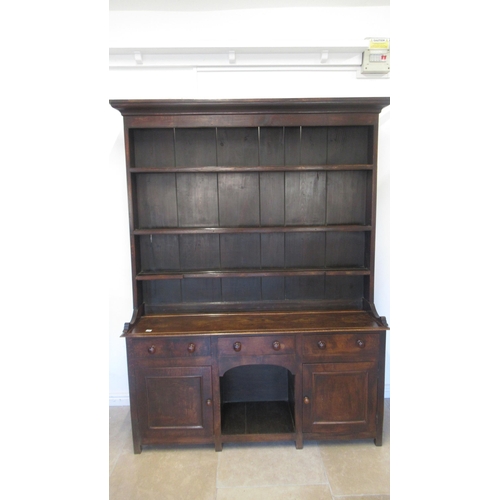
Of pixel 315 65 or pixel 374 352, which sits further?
pixel 315 65

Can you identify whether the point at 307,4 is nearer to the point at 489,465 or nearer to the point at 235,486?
the point at 489,465

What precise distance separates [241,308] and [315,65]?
1.87m

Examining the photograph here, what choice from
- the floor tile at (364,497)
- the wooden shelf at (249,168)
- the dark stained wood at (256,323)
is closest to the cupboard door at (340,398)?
the dark stained wood at (256,323)

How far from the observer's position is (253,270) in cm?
229

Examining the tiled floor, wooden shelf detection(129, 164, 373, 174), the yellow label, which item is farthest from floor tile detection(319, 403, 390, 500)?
the yellow label

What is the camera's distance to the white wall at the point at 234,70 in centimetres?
222

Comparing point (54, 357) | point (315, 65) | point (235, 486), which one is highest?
point (315, 65)

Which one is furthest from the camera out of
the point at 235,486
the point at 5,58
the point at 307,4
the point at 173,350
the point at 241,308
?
the point at 241,308

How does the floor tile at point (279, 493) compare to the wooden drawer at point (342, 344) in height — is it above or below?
below

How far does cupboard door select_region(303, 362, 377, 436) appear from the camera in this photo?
206 cm

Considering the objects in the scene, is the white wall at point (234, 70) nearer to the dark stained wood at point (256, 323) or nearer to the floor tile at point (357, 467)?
the dark stained wood at point (256, 323)

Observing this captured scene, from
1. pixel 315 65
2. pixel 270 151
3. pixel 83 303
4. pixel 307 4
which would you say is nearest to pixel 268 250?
pixel 270 151

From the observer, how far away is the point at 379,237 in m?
2.48

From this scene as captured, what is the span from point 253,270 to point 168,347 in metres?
0.78
